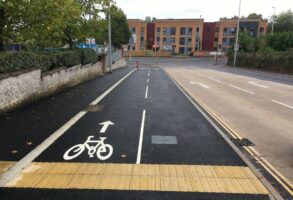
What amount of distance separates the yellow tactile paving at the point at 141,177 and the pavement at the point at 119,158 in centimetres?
2

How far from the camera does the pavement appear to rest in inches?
223

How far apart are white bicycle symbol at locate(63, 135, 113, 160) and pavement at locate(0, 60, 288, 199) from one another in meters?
0.03

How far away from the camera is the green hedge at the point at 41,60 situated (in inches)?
492

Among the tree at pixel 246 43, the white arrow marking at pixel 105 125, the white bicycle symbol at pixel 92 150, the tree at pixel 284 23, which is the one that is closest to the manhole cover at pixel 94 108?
the white arrow marking at pixel 105 125

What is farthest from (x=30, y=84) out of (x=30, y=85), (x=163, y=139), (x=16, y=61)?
(x=163, y=139)

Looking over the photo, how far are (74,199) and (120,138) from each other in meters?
3.71

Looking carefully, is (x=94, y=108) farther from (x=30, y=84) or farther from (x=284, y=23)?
(x=284, y=23)

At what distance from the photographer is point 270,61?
48.0 meters

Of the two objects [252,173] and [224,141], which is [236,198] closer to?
[252,173]

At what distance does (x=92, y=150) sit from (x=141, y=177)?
214 centimetres

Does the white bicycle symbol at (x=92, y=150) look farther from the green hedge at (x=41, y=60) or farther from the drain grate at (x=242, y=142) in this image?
A: the green hedge at (x=41, y=60)

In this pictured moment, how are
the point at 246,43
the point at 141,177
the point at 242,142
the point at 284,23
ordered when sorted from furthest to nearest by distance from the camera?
the point at 284,23 → the point at 246,43 → the point at 242,142 → the point at 141,177

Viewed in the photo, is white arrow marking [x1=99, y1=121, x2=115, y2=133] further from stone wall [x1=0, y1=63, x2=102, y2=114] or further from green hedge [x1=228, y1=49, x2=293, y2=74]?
green hedge [x1=228, y1=49, x2=293, y2=74]

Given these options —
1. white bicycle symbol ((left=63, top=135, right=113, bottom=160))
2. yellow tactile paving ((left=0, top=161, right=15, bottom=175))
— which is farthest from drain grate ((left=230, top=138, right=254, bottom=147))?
yellow tactile paving ((left=0, top=161, right=15, bottom=175))
